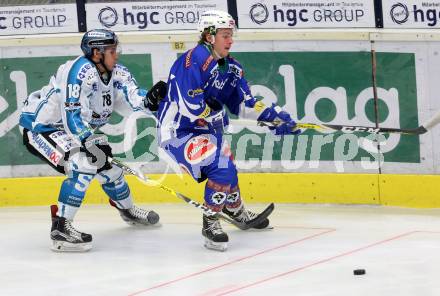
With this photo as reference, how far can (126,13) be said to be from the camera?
807 cm

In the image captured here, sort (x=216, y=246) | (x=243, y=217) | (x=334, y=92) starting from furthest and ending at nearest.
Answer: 1. (x=334, y=92)
2. (x=243, y=217)
3. (x=216, y=246)

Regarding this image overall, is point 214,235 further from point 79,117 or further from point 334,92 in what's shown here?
point 334,92

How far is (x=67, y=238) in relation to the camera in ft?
21.6

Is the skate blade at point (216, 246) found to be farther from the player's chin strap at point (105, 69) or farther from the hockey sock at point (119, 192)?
the player's chin strap at point (105, 69)

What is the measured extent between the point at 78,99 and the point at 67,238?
2.77 feet

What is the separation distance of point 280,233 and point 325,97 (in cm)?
127

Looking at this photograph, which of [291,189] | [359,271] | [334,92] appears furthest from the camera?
[291,189]

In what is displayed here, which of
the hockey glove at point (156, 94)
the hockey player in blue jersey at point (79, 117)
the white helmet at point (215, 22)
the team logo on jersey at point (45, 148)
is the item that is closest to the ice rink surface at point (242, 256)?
the hockey player in blue jersey at point (79, 117)

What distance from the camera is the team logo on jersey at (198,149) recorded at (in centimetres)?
655

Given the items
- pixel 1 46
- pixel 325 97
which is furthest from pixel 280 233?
pixel 1 46

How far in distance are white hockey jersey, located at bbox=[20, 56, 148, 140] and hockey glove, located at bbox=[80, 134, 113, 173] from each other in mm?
81

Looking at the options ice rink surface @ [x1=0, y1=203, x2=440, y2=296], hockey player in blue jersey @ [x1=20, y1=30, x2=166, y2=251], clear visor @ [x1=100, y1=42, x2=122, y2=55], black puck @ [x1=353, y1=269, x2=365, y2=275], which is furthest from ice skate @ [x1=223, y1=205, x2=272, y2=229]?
black puck @ [x1=353, y1=269, x2=365, y2=275]

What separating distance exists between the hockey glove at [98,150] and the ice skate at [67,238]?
0.42 metres

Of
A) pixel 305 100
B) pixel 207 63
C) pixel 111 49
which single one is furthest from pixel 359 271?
pixel 305 100
